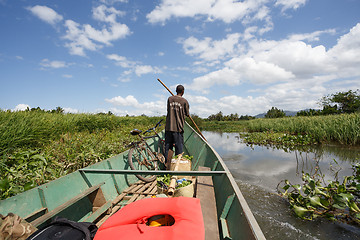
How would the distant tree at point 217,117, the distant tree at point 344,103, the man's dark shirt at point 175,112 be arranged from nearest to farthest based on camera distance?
the man's dark shirt at point 175,112 → the distant tree at point 344,103 → the distant tree at point 217,117

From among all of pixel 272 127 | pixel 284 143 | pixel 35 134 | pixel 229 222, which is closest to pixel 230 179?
pixel 229 222

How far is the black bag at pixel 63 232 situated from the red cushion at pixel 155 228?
0.43ft

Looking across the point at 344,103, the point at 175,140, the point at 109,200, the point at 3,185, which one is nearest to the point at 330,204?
the point at 175,140

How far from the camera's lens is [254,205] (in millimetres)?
4387

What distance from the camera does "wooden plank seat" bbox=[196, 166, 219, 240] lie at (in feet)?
5.60

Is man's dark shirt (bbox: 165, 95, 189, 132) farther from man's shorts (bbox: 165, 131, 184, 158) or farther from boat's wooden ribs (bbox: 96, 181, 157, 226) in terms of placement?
boat's wooden ribs (bbox: 96, 181, 157, 226)

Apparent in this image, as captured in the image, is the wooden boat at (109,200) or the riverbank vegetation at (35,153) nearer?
the wooden boat at (109,200)

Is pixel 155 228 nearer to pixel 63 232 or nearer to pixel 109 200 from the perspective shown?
pixel 63 232

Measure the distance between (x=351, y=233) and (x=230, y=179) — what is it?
2850 mm

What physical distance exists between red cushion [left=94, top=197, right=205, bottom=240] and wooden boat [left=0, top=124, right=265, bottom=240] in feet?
1.37

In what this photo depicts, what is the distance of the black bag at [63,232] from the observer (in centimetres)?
125

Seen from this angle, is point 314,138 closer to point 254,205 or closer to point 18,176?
point 254,205

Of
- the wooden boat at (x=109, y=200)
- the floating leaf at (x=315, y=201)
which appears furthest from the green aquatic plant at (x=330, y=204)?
the wooden boat at (x=109, y=200)

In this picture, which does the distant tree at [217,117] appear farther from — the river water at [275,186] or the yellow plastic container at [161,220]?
the yellow plastic container at [161,220]
